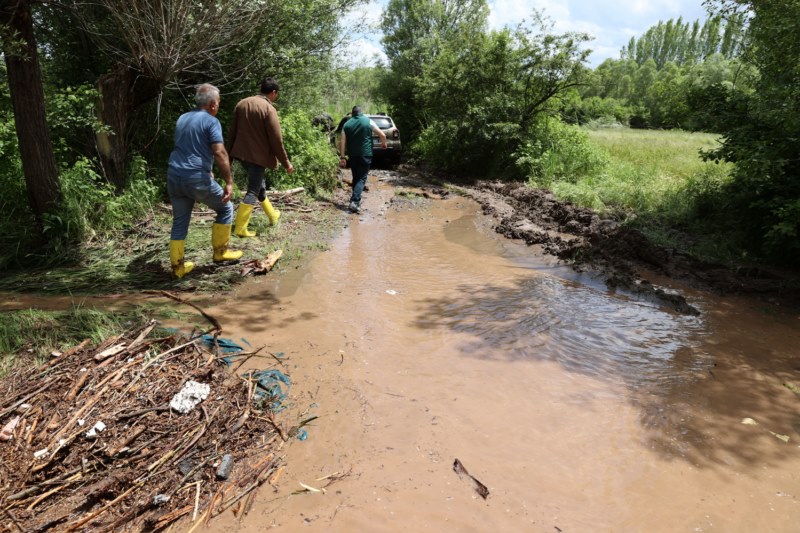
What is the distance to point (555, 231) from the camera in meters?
8.27

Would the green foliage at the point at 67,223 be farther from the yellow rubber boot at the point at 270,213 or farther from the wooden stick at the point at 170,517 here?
the wooden stick at the point at 170,517

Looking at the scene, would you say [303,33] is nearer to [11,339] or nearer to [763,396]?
[11,339]

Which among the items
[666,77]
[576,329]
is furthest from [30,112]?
[666,77]

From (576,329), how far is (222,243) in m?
3.93

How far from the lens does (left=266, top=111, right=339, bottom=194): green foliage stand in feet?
30.2

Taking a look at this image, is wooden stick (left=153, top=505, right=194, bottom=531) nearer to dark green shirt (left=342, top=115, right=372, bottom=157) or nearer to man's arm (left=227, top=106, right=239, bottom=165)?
man's arm (left=227, top=106, right=239, bottom=165)

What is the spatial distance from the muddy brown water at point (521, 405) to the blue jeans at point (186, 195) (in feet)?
3.02

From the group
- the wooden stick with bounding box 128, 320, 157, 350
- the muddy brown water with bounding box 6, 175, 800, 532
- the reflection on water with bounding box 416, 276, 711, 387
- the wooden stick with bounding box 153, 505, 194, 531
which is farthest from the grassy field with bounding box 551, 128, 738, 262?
the wooden stick with bounding box 153, 505, 194, 531

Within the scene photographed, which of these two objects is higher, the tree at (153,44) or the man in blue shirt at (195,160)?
the tree at (153,44)

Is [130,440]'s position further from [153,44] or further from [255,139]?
[153,44]

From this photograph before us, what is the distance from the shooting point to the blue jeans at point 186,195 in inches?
195

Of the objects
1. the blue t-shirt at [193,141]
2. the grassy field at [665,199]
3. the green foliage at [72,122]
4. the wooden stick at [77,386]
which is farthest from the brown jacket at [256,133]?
the grassy field at [665,199]

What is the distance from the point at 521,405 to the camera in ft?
11.1

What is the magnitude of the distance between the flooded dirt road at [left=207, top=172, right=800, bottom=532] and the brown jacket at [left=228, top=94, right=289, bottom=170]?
69.7 inches
